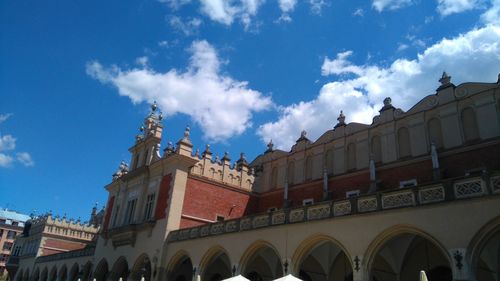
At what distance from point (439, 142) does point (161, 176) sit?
60.4 ft

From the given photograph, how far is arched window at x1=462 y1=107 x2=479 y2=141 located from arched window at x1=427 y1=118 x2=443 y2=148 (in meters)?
1.26

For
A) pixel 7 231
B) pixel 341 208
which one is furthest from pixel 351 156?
pixel 7 231

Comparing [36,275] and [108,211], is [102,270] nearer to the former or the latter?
[108,211]

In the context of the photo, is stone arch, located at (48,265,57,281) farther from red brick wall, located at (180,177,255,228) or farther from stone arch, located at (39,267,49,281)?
red brick wall, located at (180,177,255,228)

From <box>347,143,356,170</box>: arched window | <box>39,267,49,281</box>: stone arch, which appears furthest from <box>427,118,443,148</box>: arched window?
<box>39,267,49,281</box>: stone arch

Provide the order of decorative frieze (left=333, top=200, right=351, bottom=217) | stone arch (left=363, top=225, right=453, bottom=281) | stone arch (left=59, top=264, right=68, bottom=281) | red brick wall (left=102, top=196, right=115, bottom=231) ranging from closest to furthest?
decorative frieze (left=333, top=200, right=351, bottom=217) → stone arch (left=363, top=225, right=453, bottom=281) → red brick wall (left=102, top=196, right=115, bottom=231) → stone arch (left=59, top=264, right=68, bottom=281)

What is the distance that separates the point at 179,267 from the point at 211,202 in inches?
191

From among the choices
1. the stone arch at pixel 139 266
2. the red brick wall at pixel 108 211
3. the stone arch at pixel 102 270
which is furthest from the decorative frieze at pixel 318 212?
the red brick wall at pixel 108 211

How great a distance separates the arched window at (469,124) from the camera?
66.6 feet

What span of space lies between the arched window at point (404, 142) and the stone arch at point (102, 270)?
24.2 m

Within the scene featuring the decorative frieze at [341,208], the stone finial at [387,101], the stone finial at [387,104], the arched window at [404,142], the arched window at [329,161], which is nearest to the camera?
the decorative frieze at [341,208]

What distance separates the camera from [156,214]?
2797cm

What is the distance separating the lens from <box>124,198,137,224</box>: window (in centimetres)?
3194

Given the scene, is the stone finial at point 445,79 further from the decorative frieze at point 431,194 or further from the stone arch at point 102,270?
the stone arch at point 102,270
